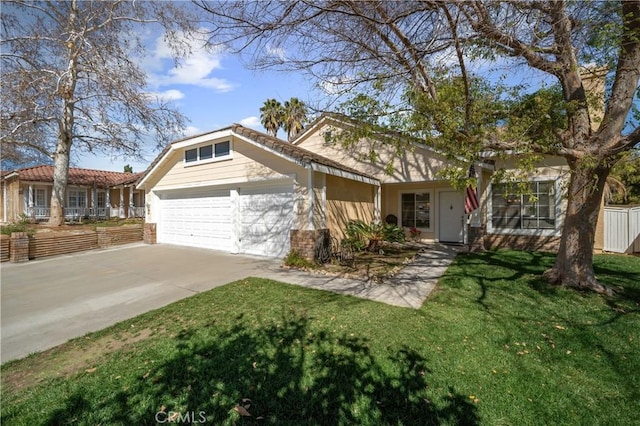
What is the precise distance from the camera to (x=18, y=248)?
964 cm

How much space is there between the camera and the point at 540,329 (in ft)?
14.5

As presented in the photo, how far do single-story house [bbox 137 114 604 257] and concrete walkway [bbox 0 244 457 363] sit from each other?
1.48m

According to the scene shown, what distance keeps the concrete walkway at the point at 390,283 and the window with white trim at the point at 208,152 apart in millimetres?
5252

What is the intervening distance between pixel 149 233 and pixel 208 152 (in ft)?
17.1

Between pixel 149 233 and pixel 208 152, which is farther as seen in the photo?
pixel 149 233

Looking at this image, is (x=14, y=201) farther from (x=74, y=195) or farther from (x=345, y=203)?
(x=345, y=203)

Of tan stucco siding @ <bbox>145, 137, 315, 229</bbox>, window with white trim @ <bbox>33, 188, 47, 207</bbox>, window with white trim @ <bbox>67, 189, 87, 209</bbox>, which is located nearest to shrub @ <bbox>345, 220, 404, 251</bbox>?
tan stucco siding @ <bbox>145, 137, 315, 229</bbox>

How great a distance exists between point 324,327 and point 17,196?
2885 cm

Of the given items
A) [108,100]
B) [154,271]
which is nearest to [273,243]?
[154,271]

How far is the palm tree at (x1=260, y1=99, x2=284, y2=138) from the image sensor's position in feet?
87.0

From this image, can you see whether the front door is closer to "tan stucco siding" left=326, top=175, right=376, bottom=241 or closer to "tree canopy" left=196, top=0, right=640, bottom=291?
"tan stucco siding" left=326, top=175, right=376, bottom=241

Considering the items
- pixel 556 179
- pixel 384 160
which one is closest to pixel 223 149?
pixel 384 160

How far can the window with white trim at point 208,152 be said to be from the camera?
35.8 ft

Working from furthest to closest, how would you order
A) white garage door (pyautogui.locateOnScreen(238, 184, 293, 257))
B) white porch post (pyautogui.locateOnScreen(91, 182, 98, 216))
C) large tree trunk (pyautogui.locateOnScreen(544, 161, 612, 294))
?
1. white porch post (pyautogui.locateOnScreen(91, 182, 98, 216))
2. white garage door (pyautogui.locateOnScreen(238, 184, 293, 257))
3. large tree trunk (pyautogui.locateOnScreen(544, 161, 612, 294))
